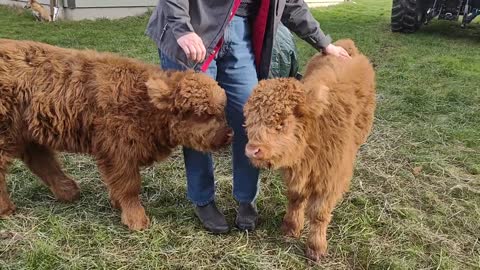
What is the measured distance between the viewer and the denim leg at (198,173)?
12.2ft

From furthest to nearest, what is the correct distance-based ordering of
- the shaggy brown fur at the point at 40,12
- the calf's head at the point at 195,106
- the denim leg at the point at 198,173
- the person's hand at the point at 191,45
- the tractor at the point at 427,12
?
the shaggy brown fur at the point at 40,12 < the tractor at the point at 427,12 < the denim leg at the point at 198,173 < the calf's head at the point at 195,106 < the person's hand at the point at 191,45

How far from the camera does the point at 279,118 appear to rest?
2979mm

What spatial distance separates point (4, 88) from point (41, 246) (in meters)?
1.14

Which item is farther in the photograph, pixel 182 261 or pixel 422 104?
pixel 422 104

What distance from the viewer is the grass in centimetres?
353

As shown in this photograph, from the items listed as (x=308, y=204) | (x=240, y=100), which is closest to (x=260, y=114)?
(x=240, y=100)

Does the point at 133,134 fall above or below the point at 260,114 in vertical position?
below

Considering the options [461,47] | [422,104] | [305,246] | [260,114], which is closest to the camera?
[260,114]

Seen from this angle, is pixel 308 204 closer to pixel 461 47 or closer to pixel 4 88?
pixel 4 88

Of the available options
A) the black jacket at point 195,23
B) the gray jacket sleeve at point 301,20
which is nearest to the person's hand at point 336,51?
the gray jacket sleeve at point 301,20

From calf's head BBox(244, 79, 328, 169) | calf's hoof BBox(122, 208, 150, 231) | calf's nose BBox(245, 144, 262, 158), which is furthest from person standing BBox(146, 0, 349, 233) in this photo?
calf's nose BBox(245, 144, 262, 158)

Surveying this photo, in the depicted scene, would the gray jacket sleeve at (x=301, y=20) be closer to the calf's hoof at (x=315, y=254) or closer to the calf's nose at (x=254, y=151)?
the calf's nose at (x=254, y=151)

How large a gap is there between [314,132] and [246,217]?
1.00 m

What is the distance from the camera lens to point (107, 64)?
3.79 meters
